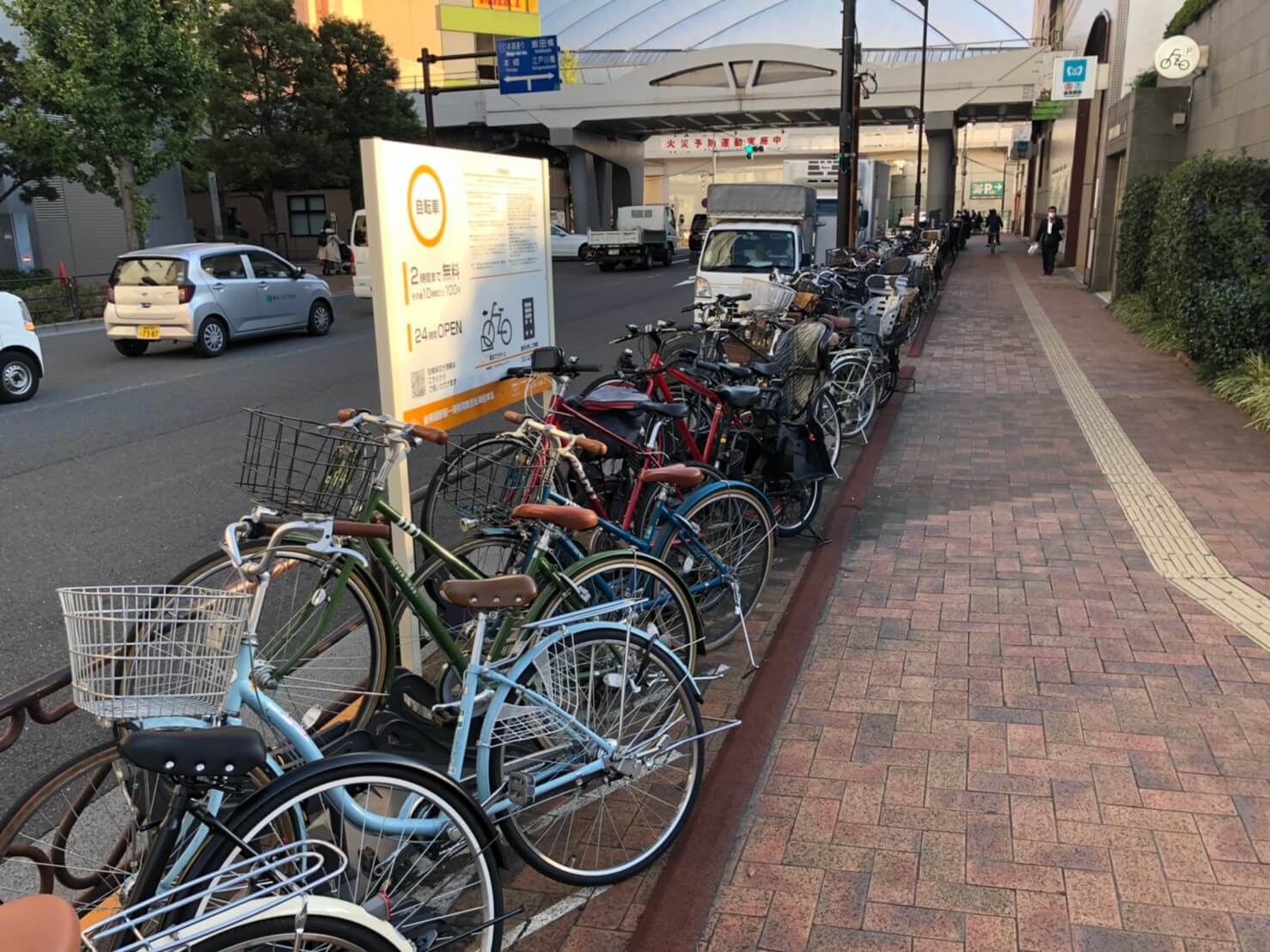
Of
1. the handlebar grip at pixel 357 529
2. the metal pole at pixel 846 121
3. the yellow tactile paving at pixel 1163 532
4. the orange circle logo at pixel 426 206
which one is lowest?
the yellow tactile paving at pixel 1163 532

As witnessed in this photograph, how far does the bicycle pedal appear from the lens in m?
2.67

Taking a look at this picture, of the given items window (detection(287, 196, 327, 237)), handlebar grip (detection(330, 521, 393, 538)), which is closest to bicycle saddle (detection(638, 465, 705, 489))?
handlebar grip (detection(330, 521, 393, 538))

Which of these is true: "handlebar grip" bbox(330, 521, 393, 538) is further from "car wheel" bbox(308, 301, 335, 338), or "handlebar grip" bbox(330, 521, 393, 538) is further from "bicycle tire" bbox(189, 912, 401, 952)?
"car wheel" bbox(308, 301, 335, 338)

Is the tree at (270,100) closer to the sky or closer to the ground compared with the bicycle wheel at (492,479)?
closer to the sky

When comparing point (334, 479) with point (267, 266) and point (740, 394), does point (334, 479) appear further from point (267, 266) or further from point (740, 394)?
point (267, 266)

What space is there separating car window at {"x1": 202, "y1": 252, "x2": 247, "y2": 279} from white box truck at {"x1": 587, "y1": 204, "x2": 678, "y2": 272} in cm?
1818

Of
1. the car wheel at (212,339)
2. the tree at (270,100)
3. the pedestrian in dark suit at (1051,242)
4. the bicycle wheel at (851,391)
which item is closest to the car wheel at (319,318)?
the car wheel at (212,339)

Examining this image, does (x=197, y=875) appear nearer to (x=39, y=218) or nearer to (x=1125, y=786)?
(x=1125, y=786)

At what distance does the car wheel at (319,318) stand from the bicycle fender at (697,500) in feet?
44.5

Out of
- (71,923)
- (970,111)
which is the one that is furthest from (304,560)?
(970,111)

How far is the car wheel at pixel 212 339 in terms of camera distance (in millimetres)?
14188

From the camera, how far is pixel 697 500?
427 cm

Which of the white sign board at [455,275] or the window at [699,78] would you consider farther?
the window at [699,78]

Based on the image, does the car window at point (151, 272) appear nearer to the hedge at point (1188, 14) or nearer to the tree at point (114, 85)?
the tree at point (114, 85)
